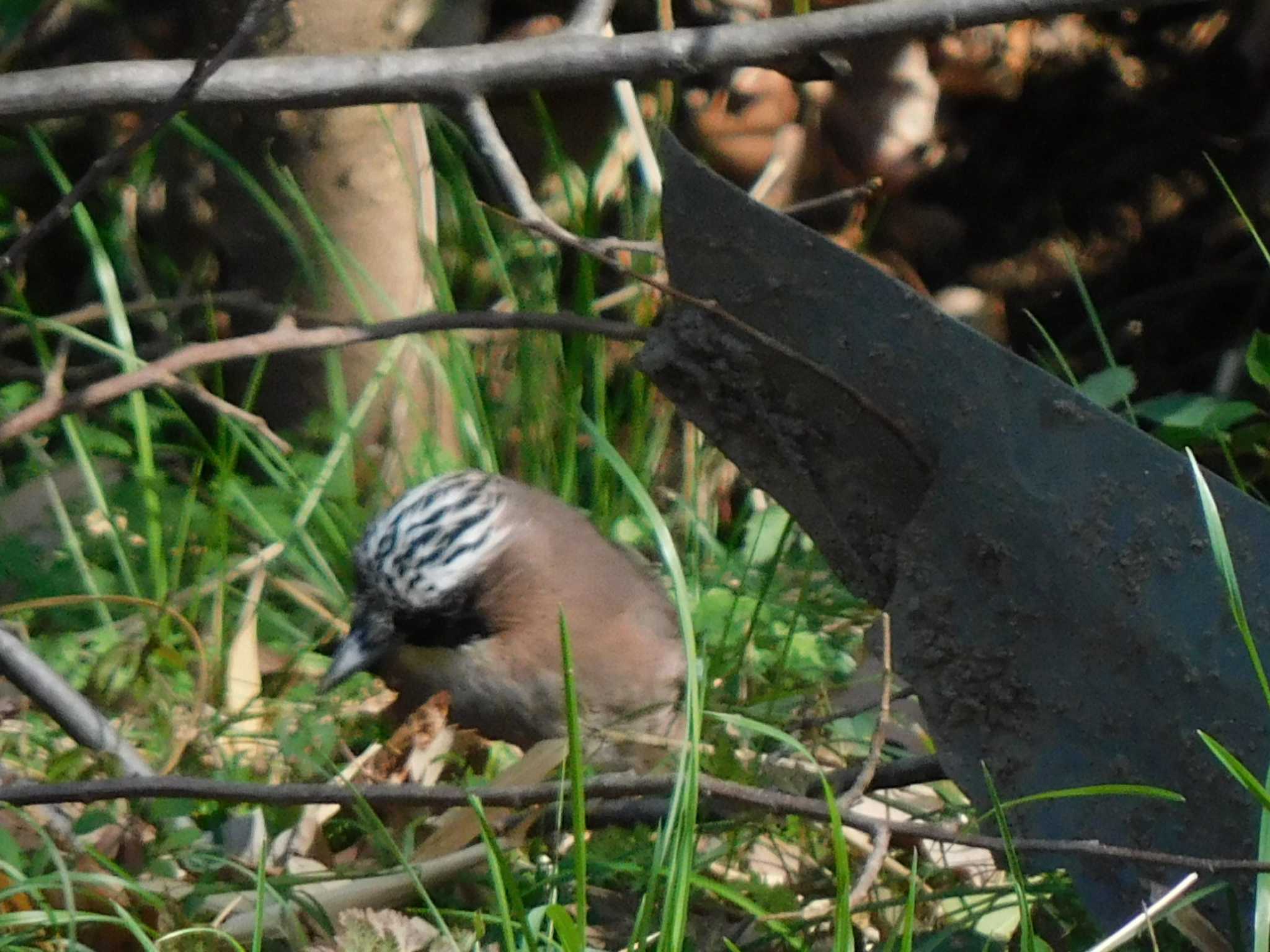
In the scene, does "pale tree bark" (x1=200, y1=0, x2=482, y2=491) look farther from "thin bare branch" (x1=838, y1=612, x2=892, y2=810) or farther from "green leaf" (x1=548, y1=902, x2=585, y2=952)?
"green leaf" (x1=548, y1=902, x2=585, y2=952)

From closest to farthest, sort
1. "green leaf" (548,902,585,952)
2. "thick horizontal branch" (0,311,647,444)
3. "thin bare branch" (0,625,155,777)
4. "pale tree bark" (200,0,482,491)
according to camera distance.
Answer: "green leaf" (548,902,585,952), "thin bare branch" (0,625,155,777), "thick horizontal branch" (0,311,647,444), "pale tree bark" (200,0,482,491)

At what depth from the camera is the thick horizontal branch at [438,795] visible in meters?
1.52

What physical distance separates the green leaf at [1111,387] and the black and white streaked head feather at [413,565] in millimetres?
1022

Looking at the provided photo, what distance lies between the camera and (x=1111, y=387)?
2846mm

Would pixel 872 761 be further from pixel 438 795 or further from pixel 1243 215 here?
pixel 1243 215

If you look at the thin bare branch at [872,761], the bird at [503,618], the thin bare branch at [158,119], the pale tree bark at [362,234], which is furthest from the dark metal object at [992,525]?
the pale tree bark at [362,234]

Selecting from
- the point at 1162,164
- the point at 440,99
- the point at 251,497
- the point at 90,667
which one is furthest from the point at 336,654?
the point at 1162,164

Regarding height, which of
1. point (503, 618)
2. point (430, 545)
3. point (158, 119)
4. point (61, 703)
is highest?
point (158, 119)

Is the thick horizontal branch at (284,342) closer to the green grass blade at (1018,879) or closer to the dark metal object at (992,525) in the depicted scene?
the dark metal object at (992,525)

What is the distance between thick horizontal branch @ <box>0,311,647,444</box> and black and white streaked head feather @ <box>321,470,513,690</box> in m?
0.53

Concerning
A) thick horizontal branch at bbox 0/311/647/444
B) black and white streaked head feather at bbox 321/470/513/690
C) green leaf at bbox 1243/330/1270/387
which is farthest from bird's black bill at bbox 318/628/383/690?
green leaf at bbox 1243/330/1270/387

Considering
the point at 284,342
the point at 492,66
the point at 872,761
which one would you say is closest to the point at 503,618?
the point at 284,342

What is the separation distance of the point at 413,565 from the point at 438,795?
116 centimetres

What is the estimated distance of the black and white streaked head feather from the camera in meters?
2.68
